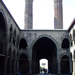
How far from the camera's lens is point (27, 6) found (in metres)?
38.3

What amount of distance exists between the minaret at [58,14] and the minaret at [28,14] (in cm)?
574

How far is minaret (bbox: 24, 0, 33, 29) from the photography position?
1462 inches

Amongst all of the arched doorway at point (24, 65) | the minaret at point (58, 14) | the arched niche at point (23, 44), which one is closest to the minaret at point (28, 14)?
the minaret at point (58, 14)

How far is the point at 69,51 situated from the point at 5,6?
14.0 metres

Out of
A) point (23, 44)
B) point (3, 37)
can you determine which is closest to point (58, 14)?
point (23, 44)

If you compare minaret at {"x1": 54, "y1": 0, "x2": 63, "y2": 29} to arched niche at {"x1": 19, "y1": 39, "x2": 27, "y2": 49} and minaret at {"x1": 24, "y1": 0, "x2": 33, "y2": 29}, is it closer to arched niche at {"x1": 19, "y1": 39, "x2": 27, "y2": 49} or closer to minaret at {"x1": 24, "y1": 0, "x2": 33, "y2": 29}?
minaret at {"x1": 24, "y1": 0, "x2": 33, "y2": 29}

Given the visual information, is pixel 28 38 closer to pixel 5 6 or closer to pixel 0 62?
pixel 0 62

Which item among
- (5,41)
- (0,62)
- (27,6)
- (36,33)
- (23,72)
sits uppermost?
(27,6)

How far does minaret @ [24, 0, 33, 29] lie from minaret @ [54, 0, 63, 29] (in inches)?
226

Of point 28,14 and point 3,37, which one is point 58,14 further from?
point 3,37

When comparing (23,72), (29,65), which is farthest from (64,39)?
(23,72)

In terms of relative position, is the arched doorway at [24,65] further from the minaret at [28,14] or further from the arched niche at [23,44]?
the minaret at [28,14]

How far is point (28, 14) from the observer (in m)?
37.8

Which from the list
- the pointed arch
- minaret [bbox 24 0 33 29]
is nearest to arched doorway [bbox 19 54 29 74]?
minaret [bbox 24 0 33 29]
